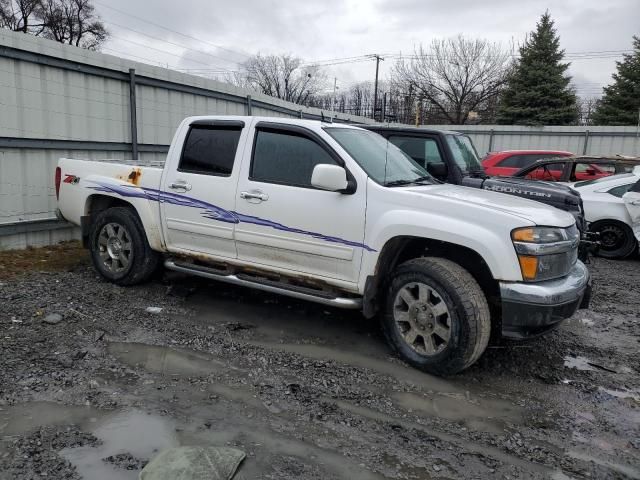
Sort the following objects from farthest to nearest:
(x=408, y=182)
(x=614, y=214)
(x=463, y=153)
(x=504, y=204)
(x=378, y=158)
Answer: (x=614, y=214)
(x=463, y=153)
(x=378, y=158)
(x=408, y=182)
(x=504, y=204)

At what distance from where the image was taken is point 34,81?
6738mm

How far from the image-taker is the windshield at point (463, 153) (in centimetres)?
739

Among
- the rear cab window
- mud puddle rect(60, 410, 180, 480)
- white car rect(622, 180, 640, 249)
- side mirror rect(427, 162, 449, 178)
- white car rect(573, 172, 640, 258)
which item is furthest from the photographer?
white car rect(573, 172, 640, 258)

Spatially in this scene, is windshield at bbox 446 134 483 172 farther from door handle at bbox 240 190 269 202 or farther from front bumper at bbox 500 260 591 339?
front bumper at bbox 500 260 591 339

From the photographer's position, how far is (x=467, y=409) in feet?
11.5

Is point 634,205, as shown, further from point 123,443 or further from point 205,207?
point 123,443

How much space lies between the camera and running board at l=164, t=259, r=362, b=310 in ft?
14.1

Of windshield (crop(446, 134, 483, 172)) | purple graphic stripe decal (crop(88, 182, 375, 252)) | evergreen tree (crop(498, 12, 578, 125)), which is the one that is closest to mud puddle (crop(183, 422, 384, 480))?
purple graphic stripe decal (crop(88, 182, 375, 252))

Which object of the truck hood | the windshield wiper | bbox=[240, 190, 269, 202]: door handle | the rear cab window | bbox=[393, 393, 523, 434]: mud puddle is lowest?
bbox=[393, 393, 523, 434]: mud puddle

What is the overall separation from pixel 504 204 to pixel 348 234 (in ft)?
4.08

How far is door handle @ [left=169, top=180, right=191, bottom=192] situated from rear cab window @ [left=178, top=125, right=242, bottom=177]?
0.45ft

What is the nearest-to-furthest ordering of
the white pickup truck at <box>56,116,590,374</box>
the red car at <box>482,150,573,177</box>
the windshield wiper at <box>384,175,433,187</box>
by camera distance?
the white pickup truck at <box>56,116,590,374</box>, the windshield wiper at <box>384,175,433,187</box>, the red car at <box>482,150,573,177</box>

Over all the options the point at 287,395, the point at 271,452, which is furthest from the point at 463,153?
the point at 271,452

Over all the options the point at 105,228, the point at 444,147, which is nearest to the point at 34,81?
the point at 105,228
